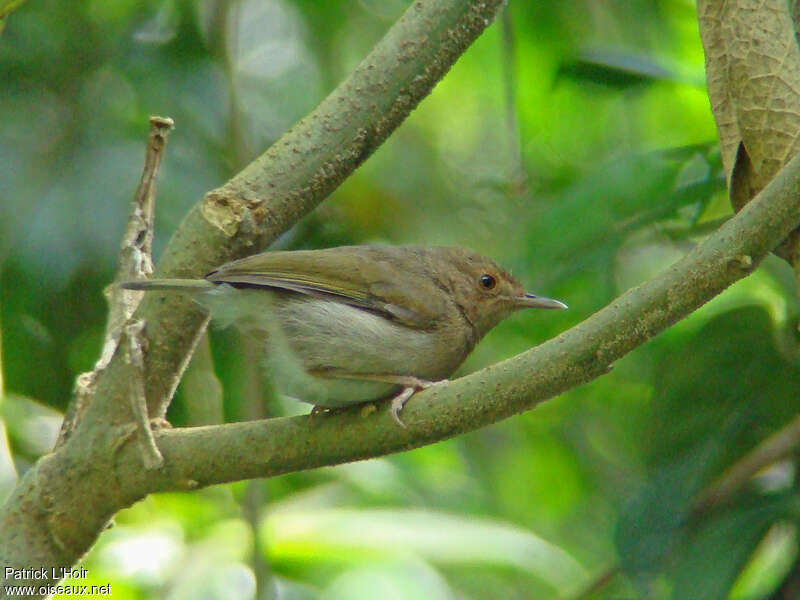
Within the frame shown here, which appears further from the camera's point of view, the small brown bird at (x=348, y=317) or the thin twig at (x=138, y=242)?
the small brown bird at (x=348, y=317)

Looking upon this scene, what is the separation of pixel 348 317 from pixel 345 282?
8.2 inches

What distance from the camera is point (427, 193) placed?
23.8 ft

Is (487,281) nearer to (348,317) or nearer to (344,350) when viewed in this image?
(348,317)

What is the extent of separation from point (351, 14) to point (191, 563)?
12.8 ft

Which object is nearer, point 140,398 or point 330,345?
point 140,398

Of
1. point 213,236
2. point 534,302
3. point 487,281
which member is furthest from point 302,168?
point 534,302

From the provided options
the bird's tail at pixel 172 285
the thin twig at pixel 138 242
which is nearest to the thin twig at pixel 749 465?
the bird's tail at pixel 172 285

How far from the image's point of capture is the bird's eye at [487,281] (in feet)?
15.0

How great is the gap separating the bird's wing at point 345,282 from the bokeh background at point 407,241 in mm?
583

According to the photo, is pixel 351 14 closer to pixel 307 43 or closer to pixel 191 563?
pixel 307 43

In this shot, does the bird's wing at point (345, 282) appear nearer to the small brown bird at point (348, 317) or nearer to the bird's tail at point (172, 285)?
the small brown bird at point (348, 317)

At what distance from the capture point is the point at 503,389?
8.38 feet

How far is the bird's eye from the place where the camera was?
458 cm

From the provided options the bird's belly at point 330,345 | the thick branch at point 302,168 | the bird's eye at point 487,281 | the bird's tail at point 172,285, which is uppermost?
the thick branch at point 302,168
